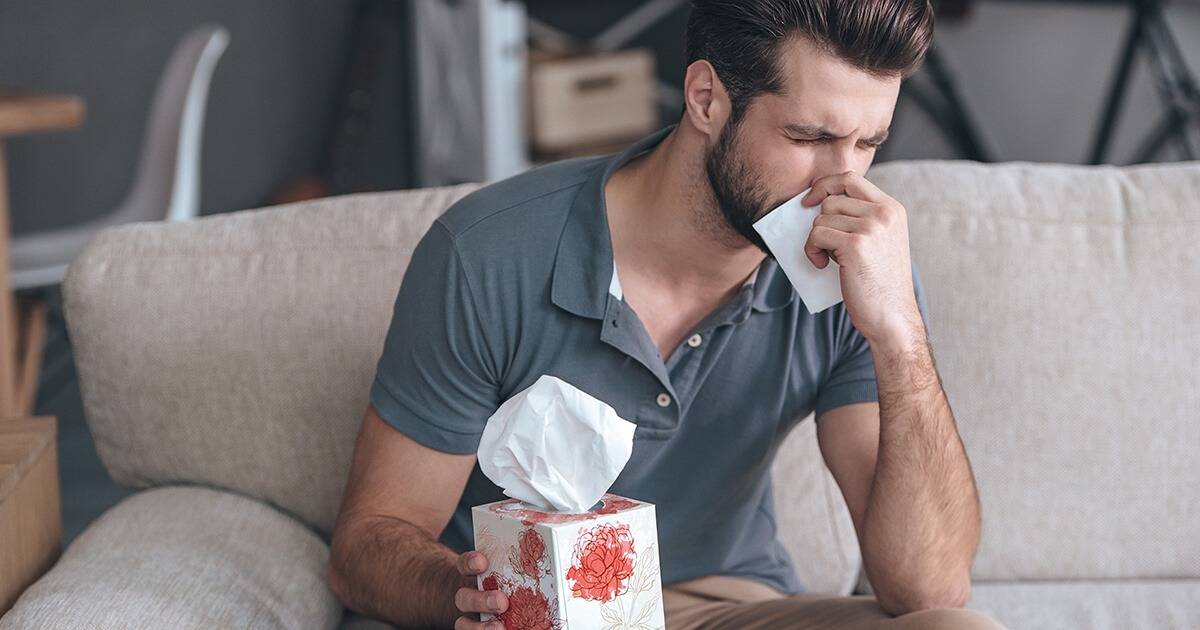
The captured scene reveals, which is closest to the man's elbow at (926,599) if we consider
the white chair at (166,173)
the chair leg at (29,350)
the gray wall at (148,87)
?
the white chair at (166,173)

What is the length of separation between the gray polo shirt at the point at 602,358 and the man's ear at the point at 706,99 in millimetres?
110

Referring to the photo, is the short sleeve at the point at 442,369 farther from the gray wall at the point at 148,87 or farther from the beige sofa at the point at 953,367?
the gray wall at the point at 148,87

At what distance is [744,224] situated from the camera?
4.58ft

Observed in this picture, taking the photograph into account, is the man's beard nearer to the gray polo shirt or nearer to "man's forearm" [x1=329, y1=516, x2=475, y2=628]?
the gray polo shirt

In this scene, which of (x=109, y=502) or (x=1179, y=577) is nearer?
(x=1179, y=577)

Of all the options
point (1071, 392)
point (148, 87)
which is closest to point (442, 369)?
point (1071, 392)

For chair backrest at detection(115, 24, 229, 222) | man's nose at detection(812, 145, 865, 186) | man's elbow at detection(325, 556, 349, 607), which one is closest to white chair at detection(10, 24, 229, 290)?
chair backrest at detection(115, 24, 229, 222)

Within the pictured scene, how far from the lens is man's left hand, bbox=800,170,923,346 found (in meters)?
1.34

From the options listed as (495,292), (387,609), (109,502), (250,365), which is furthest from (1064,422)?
(109,502)

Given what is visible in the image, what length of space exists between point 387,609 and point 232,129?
12.2 ft

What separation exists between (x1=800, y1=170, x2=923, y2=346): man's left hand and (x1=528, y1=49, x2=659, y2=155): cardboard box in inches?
Answer: 123

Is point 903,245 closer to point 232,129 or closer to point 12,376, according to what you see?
point 12,376

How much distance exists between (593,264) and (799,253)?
0.72 ft

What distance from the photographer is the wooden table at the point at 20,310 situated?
9.83ft
